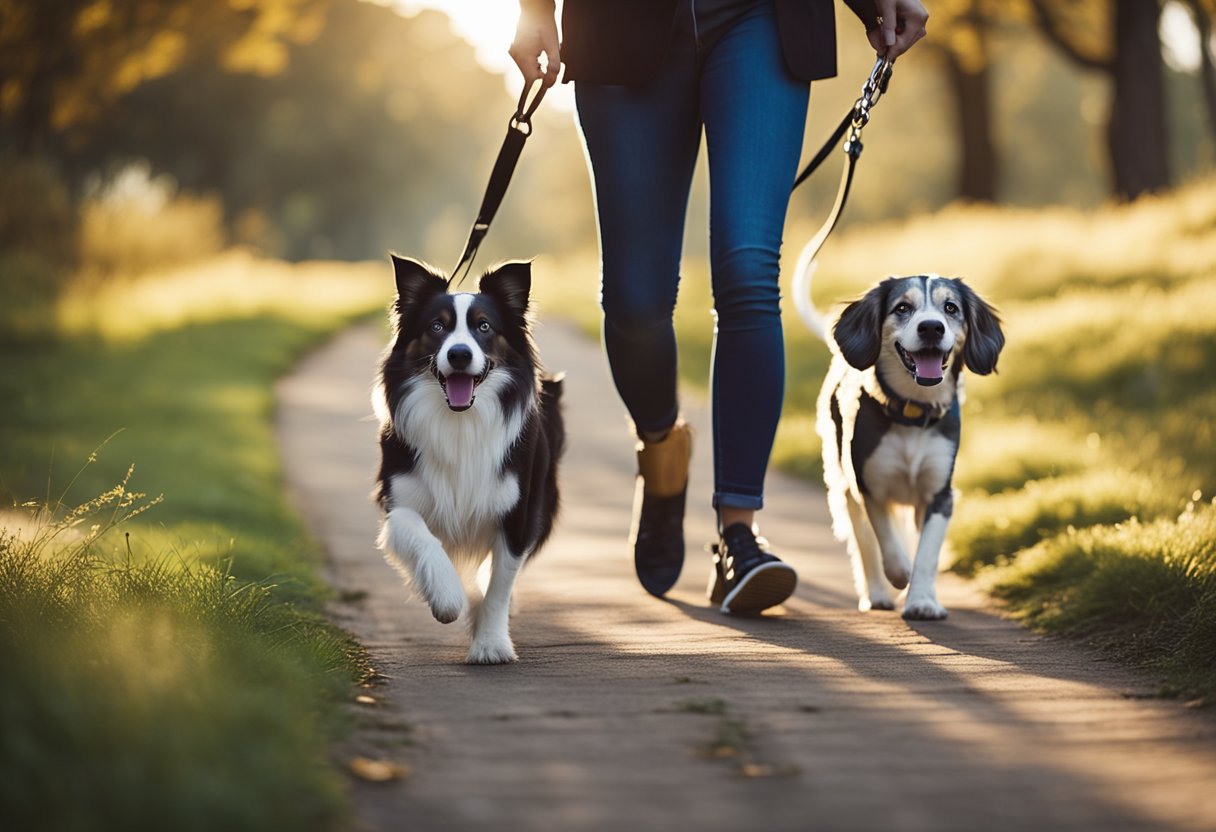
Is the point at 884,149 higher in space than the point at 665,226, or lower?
higher

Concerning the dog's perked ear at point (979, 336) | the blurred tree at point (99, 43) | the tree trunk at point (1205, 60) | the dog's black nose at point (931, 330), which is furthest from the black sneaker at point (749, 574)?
the blurred tree at point (99, 43)

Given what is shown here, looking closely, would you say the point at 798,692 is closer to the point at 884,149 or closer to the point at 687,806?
the point at 687,806

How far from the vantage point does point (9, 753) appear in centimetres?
208

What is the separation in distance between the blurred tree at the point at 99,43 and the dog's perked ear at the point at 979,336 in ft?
46.4

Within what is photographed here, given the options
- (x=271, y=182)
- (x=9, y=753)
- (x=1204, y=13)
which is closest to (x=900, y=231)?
(x=1204, y=13)

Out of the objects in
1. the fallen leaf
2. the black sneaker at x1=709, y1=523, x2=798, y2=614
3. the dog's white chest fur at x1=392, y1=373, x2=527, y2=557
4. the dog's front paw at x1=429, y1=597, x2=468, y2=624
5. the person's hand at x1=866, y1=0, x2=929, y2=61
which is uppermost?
the person's hand at x1=866, y1=0, x2=929, y2=61

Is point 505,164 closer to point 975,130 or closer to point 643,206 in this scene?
point 643,206

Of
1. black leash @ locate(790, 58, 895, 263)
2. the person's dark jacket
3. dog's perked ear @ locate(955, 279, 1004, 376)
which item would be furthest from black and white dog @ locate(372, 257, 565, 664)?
dog's perked ear @ locate(955, 279, 1004, 376)

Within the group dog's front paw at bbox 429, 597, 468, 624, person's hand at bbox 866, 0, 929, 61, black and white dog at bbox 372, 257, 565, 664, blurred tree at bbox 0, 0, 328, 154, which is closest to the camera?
dog's front paw at bbox 429, 597, 468, 624

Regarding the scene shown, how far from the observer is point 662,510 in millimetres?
4676

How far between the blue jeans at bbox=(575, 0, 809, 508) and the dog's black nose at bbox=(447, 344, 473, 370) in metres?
0.66

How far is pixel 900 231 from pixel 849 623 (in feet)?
47.8

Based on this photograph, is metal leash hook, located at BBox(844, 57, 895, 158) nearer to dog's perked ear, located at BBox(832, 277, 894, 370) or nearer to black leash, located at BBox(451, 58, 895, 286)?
black leash, located at BBox(451, 58, 895, 286)

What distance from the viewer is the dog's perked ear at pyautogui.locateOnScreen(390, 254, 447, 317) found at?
4090 mm
